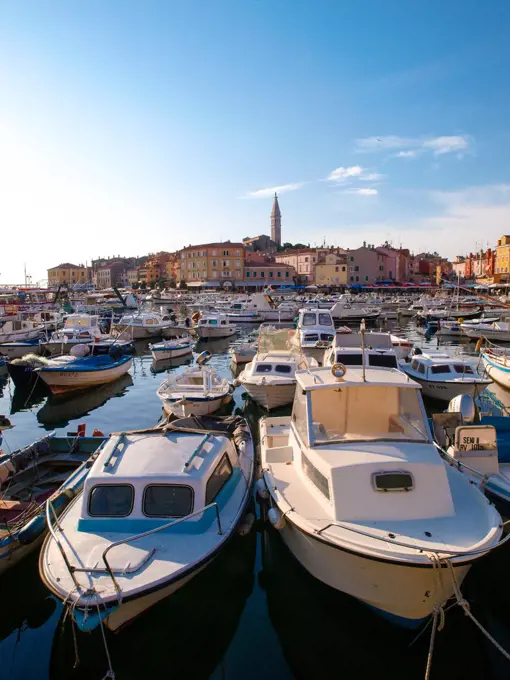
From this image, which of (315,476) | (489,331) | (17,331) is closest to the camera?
(315,476)

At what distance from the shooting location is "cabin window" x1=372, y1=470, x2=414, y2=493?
6.63 m

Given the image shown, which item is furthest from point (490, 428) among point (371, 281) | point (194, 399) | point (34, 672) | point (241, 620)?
point (371, 281)

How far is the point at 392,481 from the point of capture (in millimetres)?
6660

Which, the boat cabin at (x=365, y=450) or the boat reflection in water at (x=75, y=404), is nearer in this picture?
the boat cabin at (x=365, y=450)

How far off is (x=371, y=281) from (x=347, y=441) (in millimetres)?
101028

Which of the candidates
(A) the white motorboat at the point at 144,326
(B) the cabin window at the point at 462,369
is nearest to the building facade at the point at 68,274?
(A) the white motorboat at the point at 144,326

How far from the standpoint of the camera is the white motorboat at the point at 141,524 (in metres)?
5.80

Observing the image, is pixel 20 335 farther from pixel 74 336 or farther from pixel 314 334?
pixel 314 334

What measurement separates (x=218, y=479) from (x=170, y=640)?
95.9 inches

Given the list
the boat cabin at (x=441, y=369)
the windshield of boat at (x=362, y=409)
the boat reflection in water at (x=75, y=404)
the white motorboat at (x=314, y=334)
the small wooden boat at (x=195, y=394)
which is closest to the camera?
the windshield of boat at (x=362, y=409)

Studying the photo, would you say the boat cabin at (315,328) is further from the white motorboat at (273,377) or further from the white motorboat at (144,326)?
the white motorboat at (144,326)

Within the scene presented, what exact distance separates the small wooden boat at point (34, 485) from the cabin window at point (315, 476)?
448 centimetres

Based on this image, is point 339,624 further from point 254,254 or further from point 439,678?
point 254,254

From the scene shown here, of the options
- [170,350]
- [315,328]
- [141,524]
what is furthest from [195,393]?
[170,350]
